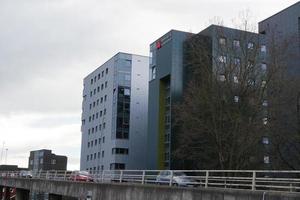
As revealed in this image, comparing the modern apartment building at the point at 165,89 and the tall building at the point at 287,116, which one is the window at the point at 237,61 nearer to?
the tall building at the point at 287,116

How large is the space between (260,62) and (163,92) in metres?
36.4

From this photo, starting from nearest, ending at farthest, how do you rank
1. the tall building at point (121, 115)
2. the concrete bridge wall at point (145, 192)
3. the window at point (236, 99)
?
the concrete bridge wall at point (145, 192) → the window at point (236, 99) → the tall building at point (121, 115)

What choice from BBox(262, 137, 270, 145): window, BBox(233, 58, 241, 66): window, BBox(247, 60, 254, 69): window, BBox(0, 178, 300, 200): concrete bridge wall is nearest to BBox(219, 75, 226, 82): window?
BBox(233, 58, 241, 66): window

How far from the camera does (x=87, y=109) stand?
387 feet

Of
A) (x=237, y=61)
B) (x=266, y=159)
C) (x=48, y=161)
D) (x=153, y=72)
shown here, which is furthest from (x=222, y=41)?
(x=48, y=161)

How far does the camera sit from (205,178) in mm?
25266

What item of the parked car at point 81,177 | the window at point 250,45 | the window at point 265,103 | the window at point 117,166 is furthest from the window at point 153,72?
the window at point 265,103

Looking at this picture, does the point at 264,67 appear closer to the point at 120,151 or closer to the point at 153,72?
the point at 153,72

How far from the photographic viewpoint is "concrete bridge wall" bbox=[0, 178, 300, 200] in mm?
20538

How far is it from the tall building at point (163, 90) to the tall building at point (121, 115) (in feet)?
55.7

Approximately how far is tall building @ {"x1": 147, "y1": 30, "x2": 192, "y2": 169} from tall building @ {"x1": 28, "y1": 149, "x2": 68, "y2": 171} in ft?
252

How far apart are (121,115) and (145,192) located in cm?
7100

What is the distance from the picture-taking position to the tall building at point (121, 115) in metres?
98.1

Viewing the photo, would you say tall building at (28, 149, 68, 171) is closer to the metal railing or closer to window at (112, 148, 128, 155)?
window at (112, 148, 128, 155)
